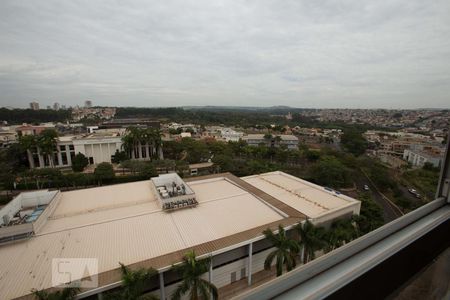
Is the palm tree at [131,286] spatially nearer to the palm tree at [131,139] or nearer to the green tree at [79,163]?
A: the green tree at [79,163]

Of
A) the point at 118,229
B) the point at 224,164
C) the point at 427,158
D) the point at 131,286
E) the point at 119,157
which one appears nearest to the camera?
the point at 427,158

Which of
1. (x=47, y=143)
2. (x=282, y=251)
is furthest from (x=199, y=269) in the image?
(x=47, y=143)

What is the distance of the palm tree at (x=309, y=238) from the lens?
4.96 metres

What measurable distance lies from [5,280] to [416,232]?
584 cm

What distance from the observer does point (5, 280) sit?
388cm

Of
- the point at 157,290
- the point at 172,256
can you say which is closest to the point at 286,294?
the point at 172,256

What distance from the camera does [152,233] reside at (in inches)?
207

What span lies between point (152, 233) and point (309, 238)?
3.69 meters

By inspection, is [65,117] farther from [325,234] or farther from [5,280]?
[325,234]

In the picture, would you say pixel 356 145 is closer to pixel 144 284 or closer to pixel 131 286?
pixel 144 284

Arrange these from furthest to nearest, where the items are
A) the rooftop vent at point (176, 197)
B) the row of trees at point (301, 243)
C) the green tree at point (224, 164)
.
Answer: the green tree at point (224, 164)
the rooftop vent at point (176, 197)
the row of trees at point (301, 243)

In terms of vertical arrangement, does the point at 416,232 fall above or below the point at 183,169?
above

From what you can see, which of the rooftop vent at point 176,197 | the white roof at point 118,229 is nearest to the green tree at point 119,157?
the white roof at point 118,229

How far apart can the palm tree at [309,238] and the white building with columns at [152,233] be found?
0.36m
